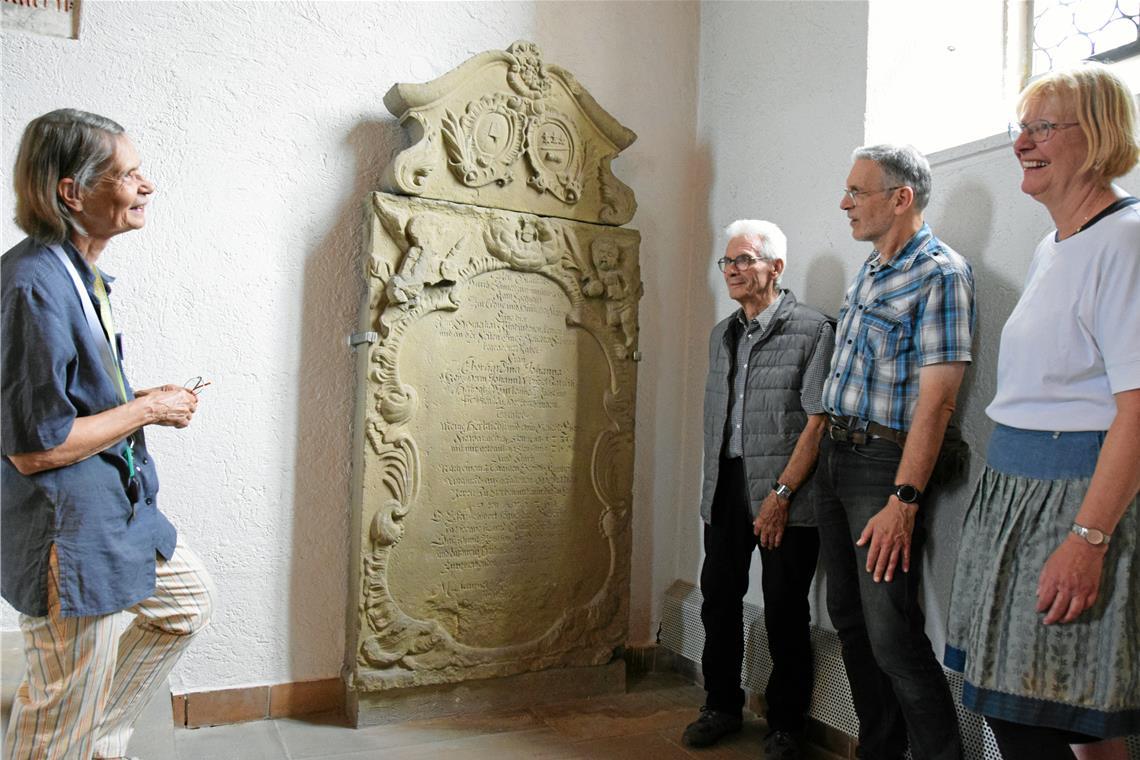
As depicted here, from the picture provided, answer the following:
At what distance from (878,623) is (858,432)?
498mm

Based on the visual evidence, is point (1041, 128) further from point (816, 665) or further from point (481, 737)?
point (481, 737)

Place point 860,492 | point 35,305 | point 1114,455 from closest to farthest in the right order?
1. point 1114,455
2. point 35,305
3. point 860,492

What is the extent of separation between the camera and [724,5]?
379 centimetres

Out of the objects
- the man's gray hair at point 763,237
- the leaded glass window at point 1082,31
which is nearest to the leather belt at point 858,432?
the man's gray hair at point 763,237

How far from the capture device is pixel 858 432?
94.3 inches

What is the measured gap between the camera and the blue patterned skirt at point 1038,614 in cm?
164

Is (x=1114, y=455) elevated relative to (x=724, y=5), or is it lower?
lower

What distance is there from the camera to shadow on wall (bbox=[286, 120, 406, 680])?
3150 mm

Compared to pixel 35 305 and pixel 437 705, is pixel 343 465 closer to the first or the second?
pixel 437 705

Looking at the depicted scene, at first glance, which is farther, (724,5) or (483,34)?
(724,5)

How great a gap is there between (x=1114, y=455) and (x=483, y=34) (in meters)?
2.71

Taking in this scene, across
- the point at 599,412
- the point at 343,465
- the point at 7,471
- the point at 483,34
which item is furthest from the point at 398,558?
the point at 483,34

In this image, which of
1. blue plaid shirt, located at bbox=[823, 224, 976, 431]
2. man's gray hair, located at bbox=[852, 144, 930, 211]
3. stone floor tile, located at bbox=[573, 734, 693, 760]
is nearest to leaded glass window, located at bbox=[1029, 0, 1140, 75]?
man's gray hair, located at bbox=[852, 144, 930, 211]

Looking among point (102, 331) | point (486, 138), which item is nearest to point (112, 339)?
point (102, 331)
